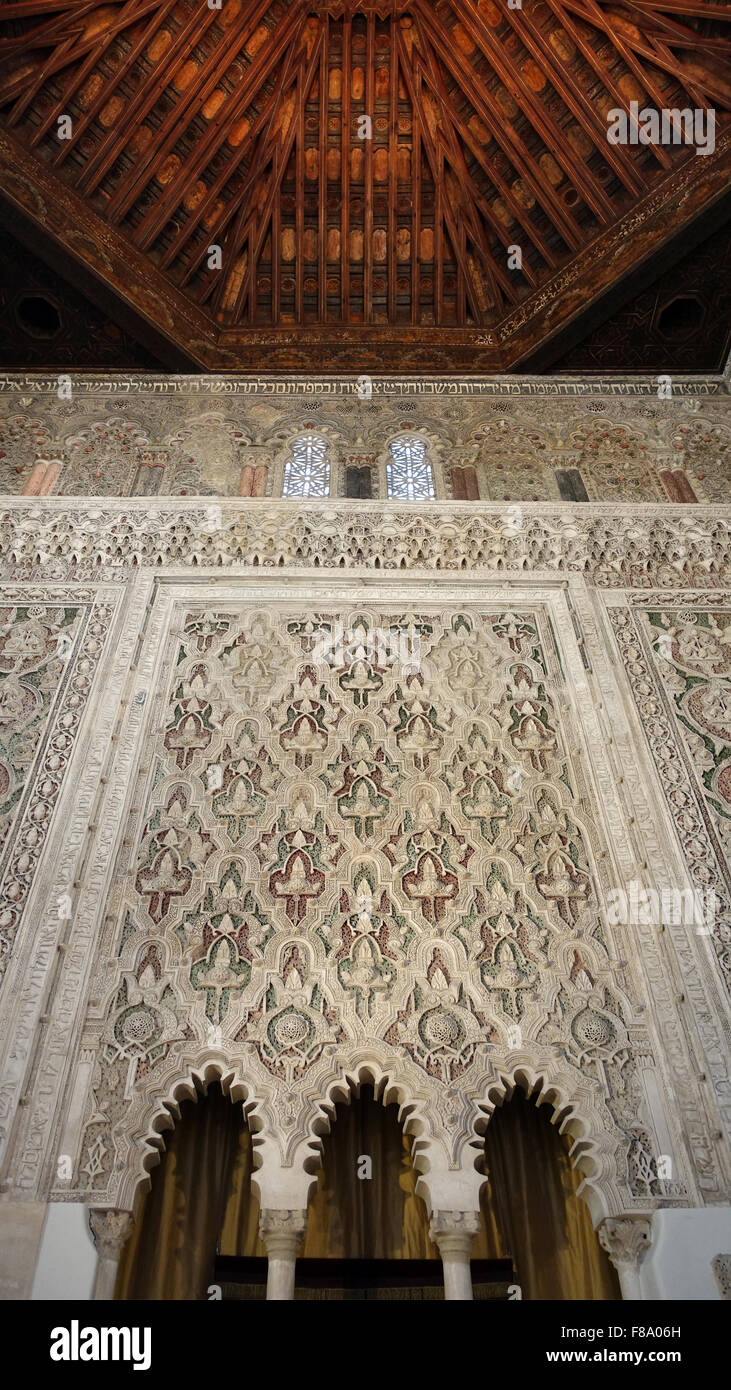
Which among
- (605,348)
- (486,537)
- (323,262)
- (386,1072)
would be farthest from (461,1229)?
(323,262)

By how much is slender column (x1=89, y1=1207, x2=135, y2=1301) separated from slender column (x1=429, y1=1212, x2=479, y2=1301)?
3.58 feet

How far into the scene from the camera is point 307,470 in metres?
6.24

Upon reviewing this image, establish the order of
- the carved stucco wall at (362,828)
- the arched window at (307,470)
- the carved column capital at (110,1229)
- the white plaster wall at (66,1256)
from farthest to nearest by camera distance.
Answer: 1. the arched window at (307,470)
2. the carved stucco wall at (362,828)
3. the carved column capital at (110,1229)
4. the white plaster wall at (66,1256)

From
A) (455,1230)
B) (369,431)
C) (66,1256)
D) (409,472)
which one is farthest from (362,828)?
(369,431)

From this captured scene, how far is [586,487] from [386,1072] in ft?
12.6

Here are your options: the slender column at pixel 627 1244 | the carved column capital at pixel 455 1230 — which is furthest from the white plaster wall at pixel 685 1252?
the carved column capital at pixel 455 1230

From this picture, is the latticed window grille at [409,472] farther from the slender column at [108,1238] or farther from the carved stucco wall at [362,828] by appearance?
the slender column at [108,1238]

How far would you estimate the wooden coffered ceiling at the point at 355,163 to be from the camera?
20.2 feet

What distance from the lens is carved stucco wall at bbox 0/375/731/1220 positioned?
12.3ft

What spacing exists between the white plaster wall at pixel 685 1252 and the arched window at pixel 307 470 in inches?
167

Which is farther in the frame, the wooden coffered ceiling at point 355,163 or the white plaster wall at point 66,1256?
the wooden coffered ceiling at point 355,163

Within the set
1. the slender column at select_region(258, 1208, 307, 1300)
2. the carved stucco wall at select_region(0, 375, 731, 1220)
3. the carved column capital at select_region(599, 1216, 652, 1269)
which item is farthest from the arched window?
the carved column capital at select_region(599, 1216, 652, 1269)

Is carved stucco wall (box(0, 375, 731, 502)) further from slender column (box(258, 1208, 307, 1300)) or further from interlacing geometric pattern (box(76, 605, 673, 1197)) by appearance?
slender column (box(258, 1208, 307, 1300))

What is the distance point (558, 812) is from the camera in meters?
4.64
